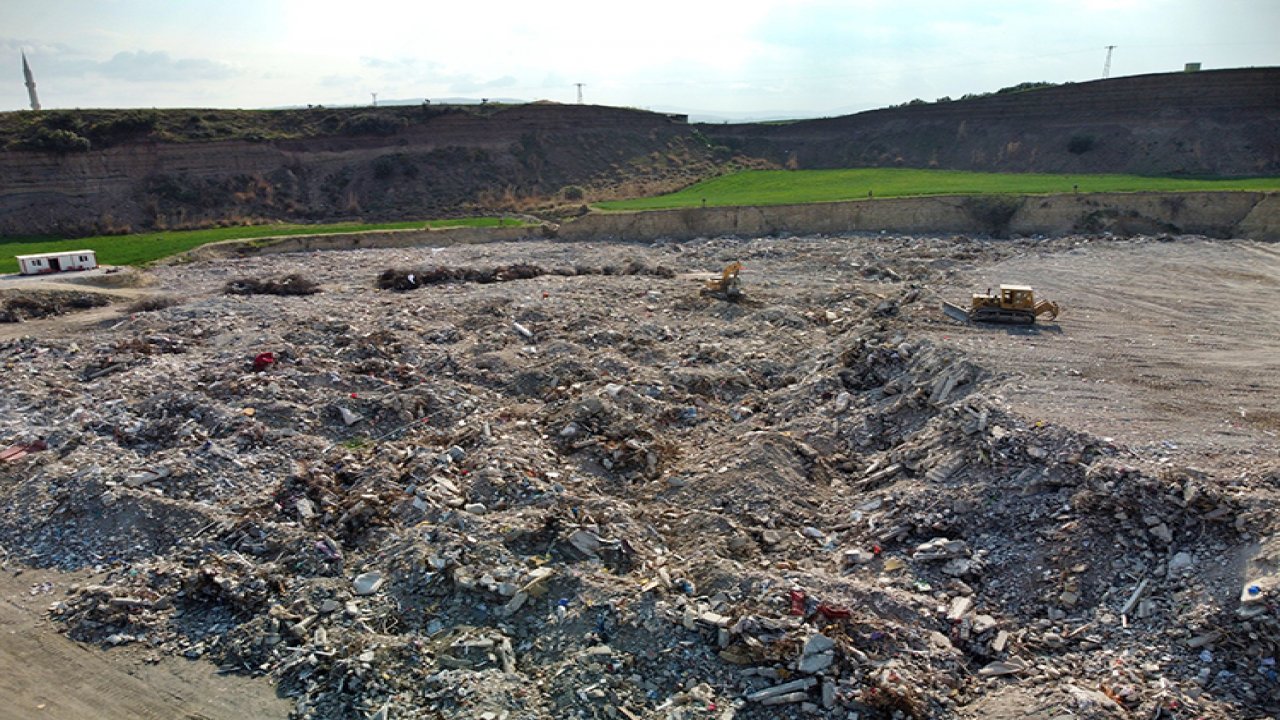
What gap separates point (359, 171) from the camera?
3884cm

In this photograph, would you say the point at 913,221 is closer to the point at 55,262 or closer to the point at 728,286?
the point at 728,286

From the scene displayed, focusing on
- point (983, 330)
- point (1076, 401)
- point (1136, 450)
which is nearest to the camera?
point (1136, 450)

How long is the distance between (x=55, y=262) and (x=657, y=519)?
20.4 meters

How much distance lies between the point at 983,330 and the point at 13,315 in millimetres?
21263

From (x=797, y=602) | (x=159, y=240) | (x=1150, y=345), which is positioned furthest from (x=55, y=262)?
(x=1150, y=345)

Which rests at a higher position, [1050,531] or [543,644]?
[1050,531]

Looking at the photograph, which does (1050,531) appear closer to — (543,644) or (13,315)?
(543,644)

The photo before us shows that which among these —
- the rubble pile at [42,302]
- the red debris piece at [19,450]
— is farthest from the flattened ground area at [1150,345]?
the rubble pile at [42,302]

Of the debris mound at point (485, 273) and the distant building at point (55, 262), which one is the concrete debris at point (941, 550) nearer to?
the debris mound at point (485, 273)

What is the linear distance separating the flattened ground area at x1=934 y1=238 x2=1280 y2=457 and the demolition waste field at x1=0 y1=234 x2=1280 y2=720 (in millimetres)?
99

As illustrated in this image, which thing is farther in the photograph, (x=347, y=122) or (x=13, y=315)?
(x=347, y=122)

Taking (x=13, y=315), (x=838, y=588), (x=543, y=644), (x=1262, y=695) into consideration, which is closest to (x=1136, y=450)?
(x=1262, y=695)

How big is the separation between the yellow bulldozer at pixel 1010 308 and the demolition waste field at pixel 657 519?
0.26 m

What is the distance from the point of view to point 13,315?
61.9 feet
